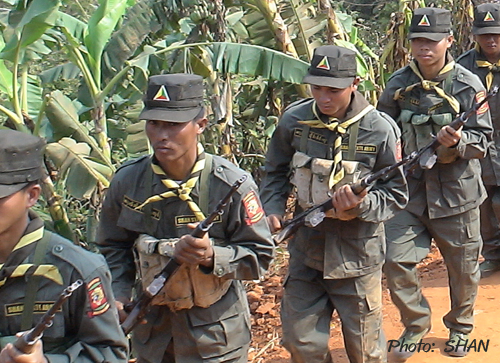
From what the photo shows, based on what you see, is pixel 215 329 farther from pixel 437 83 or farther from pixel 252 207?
pixel 437 83

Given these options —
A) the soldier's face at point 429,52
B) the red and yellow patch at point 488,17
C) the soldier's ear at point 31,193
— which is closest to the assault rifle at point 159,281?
the soldier's ear at point 31,193

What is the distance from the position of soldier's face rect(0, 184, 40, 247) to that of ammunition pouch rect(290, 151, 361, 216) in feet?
7.75

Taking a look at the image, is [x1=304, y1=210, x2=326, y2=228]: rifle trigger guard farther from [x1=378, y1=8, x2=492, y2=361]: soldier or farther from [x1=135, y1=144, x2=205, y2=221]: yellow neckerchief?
[x1=378, y1=8, x2=492, y2=361]: soldier

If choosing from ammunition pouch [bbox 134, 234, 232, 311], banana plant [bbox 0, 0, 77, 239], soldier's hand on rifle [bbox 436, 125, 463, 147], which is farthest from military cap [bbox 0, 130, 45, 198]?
soldier's hand on rifle [bbox 436, 125, 463, 147]

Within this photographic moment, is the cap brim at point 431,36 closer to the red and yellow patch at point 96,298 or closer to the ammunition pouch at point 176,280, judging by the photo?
the ammunition pouch at point 176,280

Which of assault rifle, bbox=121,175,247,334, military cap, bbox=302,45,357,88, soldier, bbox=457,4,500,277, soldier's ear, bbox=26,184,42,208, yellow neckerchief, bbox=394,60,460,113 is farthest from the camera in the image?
soldier, bbox=457,4,500,277

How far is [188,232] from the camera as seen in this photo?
409 cm

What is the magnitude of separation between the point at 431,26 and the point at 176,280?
3.17 meters

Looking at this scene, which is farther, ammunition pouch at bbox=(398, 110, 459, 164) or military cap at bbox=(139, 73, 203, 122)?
ammunition pouch at bbox=(398, 110, 459, 164)

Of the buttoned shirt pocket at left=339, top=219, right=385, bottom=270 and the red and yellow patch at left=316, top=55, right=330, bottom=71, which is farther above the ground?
the red and yellow patch at left=316, top=55, right=330, bottom=71

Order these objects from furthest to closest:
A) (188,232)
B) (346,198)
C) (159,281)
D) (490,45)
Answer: (490,45) → (346,198) → (188,232) → (159,281)

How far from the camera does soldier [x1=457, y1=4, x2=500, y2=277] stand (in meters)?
7.59

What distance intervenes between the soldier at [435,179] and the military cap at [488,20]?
1.37 m

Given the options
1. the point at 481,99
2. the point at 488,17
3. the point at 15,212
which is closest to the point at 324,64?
the point at 481,99
